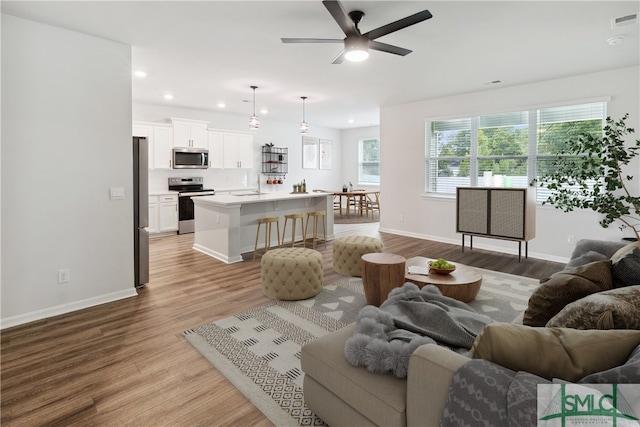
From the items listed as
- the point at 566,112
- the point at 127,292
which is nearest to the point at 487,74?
the point at 566,112

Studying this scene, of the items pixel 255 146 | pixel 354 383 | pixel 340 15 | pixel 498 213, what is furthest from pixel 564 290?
pixel 255 146

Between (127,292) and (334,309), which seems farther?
(127,292)

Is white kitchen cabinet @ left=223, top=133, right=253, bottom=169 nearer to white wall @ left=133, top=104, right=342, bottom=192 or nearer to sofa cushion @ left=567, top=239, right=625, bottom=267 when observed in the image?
white wall @ left=133, top=104, right=342, bottom=192

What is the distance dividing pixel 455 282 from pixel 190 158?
6.11 m

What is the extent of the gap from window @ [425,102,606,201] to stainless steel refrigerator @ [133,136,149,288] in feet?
16.2

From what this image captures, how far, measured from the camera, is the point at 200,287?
12.8 feet

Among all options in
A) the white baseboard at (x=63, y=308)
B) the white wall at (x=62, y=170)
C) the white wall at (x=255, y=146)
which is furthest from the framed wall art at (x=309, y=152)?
the white baseboard at (x=63, y=308)

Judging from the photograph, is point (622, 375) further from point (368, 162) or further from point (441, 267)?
point (368, 162)

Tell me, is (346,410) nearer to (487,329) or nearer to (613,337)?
(487,329)

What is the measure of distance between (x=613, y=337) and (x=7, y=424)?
109 inches

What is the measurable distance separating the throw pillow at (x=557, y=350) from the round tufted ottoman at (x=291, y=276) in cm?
240

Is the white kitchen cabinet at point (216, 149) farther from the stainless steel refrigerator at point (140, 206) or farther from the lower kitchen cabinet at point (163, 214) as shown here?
the stainless steel refrigerator at point (140, 206)

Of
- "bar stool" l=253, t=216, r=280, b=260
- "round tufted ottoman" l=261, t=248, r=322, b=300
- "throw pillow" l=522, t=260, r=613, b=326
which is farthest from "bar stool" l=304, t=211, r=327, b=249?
"throw pillow" l=522, t=260, r=613, b=326

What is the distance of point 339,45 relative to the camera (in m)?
3.75
